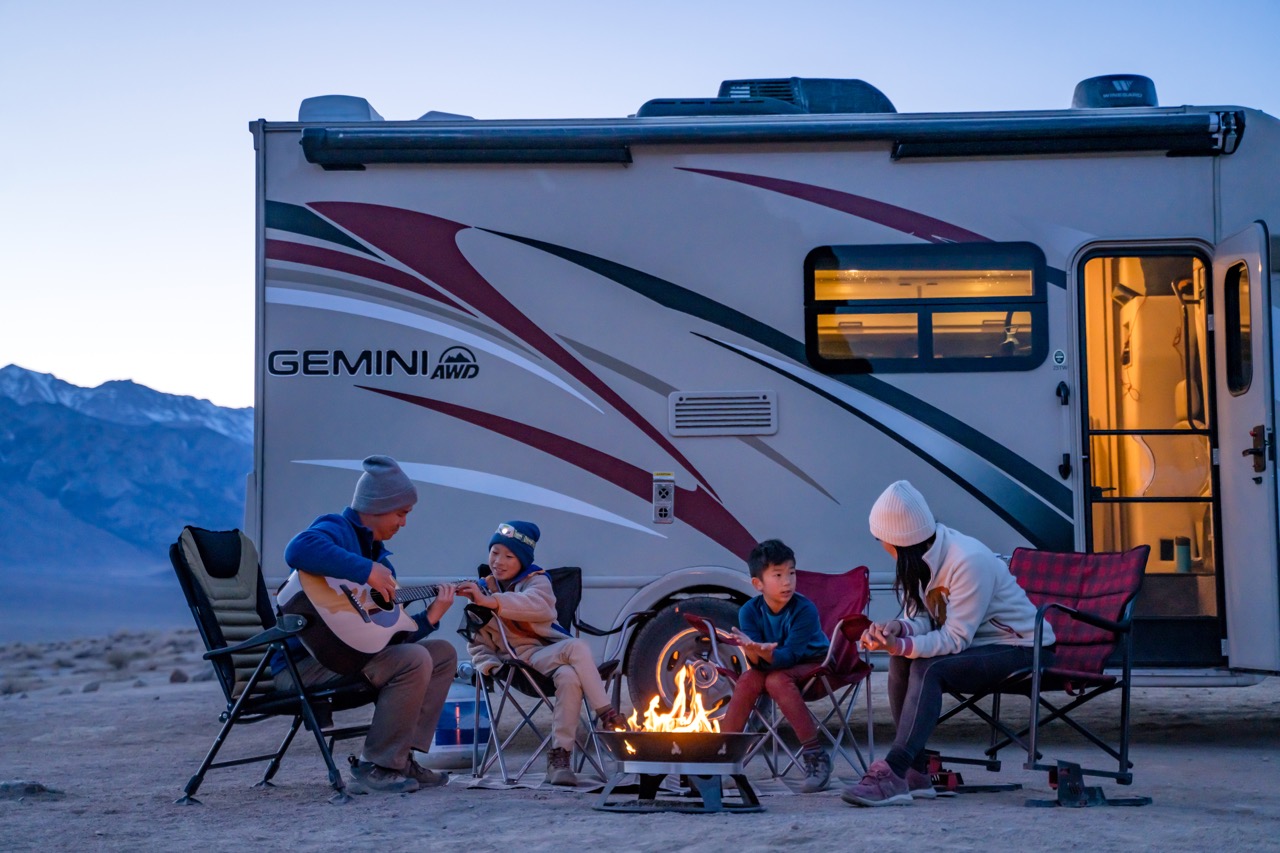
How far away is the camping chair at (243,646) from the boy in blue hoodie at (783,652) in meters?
1.34

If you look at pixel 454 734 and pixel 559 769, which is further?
pixel 454 734

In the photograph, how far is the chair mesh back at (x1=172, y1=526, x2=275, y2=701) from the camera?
4.62 metres

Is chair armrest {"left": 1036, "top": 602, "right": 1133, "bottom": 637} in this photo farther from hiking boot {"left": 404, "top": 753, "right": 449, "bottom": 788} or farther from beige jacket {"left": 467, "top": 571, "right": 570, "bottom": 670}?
hiking boot {"left": 404, "top": 753, "right": 449, "bottom": 788}

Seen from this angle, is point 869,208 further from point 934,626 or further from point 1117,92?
point 934,626

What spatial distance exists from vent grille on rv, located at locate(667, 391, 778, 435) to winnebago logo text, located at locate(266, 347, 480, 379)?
943 millimetres

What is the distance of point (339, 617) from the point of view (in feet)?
14.8

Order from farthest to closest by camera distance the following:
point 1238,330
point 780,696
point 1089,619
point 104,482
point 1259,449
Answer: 1. point 104,482
2. point 1238,330
3. point 1259,449
4. point 780,696
5. point 1089,619

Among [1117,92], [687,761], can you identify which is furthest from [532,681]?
[1117,92]

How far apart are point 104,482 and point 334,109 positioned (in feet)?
219

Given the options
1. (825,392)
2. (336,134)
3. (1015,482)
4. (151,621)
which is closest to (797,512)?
(825,392)

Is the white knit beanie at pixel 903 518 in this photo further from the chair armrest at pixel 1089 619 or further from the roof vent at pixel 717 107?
the roof vent at pixel 717 107

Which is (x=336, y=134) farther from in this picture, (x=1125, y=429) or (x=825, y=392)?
(x=1125, y=429)

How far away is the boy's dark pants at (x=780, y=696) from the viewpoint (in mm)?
4730

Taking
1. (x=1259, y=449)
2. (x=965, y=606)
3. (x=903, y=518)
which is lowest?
(x=965, y=606)
